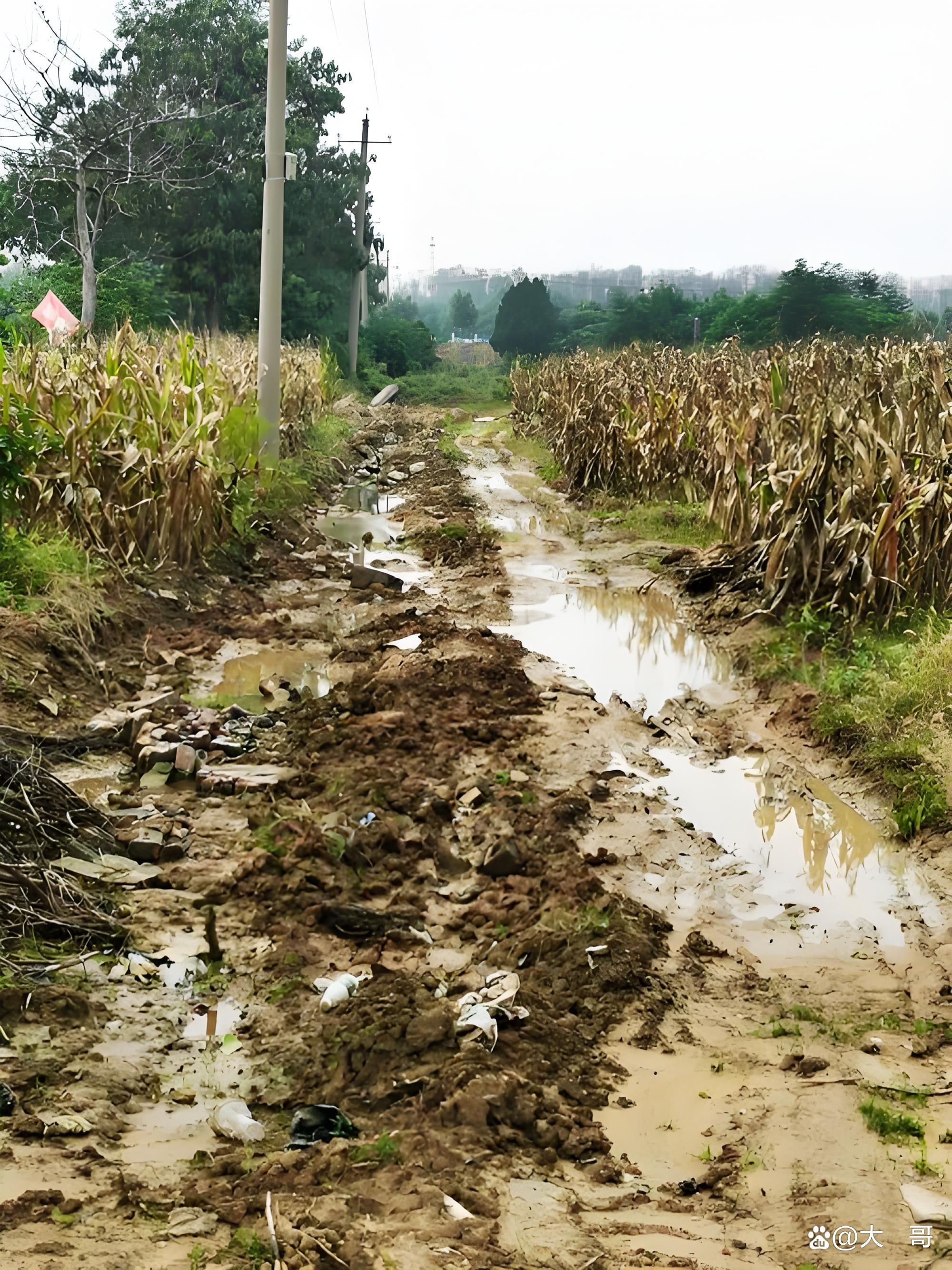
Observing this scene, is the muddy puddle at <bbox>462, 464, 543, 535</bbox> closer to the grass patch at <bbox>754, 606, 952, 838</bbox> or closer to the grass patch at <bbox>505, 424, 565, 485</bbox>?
the grass patch at <bbox>505, 424, 565, 485</bbox>

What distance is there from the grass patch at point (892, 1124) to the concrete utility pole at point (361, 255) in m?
41.7

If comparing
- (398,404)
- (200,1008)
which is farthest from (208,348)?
(398,404)

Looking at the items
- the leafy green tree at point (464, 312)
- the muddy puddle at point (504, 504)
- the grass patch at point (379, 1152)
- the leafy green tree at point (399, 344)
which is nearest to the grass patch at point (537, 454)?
the muddy puddle at point (504, 504)

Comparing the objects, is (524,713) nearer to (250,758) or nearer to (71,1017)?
(250,758)

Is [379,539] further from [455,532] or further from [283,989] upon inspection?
[283,989]

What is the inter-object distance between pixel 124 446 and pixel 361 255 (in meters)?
36.5

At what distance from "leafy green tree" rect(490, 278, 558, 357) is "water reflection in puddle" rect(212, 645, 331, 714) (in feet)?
140

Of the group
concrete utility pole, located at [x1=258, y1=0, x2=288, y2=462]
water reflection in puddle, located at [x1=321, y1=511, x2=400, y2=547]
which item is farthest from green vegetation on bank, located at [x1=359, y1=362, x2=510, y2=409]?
concrete utility pole, located at [x1=258, y1=0, x2=288, y2=462]

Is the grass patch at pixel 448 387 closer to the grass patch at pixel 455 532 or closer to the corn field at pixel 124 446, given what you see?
the grass patch at pixel 455 532

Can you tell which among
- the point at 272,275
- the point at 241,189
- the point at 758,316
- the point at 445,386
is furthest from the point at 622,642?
the point at 445,386

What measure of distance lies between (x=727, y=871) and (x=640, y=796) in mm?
854

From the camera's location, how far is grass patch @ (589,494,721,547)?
13742 mm

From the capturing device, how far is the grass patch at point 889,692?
6172 millimetres

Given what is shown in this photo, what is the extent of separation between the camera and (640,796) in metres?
6.33
